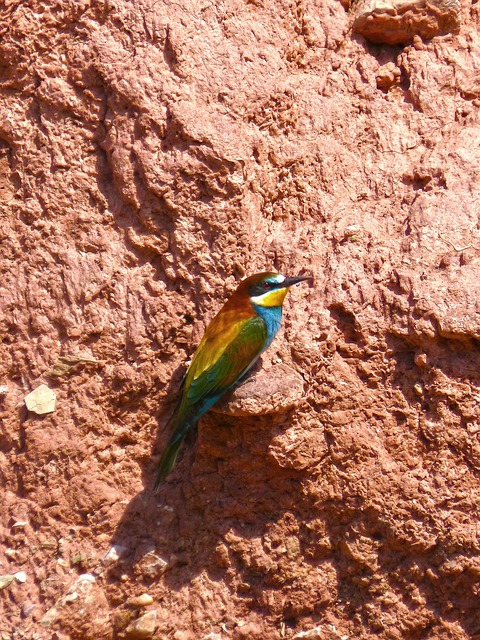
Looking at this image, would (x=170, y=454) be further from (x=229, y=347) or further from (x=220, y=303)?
(x=220, y=303)

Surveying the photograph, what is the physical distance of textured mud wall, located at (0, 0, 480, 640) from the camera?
2459 mm

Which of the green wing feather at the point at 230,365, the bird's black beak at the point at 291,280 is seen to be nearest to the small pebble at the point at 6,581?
the green wing feather at the point at 230,365

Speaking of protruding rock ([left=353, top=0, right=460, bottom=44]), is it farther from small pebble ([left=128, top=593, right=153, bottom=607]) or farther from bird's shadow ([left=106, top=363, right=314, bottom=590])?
small pebble ([left=128, top=593, right=153, bottom=607])

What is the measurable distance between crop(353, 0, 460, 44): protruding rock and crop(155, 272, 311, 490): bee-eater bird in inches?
37.9

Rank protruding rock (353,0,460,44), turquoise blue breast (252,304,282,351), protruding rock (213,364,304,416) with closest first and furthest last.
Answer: protruding rock (213,364,304,416) → turquoise blue breast (252,304,282,351) → protruding rock (353,0,460,44)

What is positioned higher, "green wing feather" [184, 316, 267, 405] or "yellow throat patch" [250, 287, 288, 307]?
"yellow throat patch" [250, 287, 288, 307]

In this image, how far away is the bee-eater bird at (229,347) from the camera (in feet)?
8.15

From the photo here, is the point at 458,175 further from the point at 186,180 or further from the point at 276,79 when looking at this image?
the point at 186,180

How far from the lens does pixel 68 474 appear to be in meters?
2.57

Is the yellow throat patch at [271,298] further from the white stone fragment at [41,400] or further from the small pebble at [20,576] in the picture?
the small pebble at [20,576]

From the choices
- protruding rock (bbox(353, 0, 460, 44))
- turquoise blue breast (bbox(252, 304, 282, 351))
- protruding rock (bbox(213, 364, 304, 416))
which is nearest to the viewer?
protruding rock (bbox(213, 364, 304, 416))

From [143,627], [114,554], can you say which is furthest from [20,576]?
[143,627]

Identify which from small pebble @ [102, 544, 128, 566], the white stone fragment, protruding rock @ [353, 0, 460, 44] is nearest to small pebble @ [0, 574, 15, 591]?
small pebble @ [102, 544, 128, 566]

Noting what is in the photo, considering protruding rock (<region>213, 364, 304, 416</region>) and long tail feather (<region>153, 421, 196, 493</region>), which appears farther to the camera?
long tail feather (<region>153, 421, 196, 493</region>)
